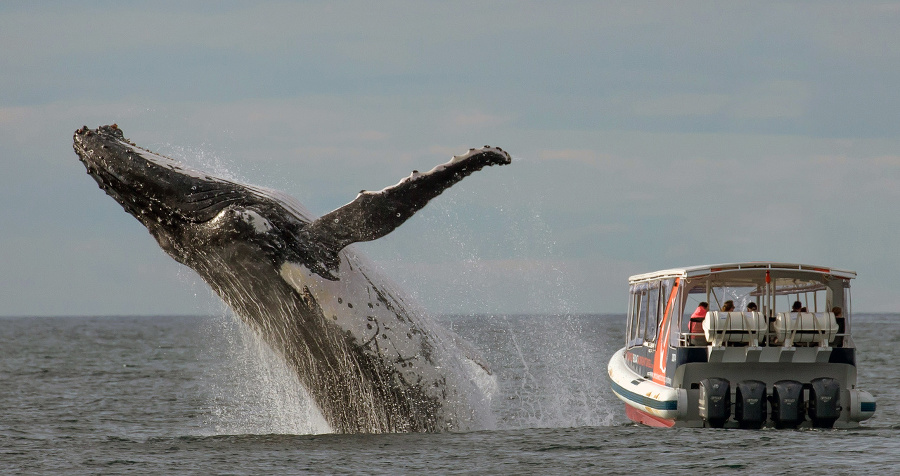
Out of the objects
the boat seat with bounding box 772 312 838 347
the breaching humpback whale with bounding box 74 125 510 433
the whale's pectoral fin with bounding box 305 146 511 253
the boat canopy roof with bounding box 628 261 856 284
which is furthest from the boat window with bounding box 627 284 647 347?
the whale's pectoral fin with bounding box 305 146 511 253

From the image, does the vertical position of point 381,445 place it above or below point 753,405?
below

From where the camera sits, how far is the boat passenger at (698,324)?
53.2 ft

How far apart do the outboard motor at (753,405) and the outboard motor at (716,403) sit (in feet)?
0.75

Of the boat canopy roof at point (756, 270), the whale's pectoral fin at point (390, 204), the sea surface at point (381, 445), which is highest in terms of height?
the whale's pectoral fin at point (390, 204)

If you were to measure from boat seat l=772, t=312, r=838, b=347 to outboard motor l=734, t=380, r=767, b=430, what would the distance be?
2.94 ft

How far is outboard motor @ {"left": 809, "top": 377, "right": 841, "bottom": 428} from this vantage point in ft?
50.5

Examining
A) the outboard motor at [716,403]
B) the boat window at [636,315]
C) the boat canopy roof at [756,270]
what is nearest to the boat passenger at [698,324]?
the boat canopy roof at [756,270]

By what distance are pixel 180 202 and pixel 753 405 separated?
9.32 metres

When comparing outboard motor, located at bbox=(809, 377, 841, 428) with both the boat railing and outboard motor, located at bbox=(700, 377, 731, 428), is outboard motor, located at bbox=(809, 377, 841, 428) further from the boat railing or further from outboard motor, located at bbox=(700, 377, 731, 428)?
outboard motor, located at bbox=(700, 377, 731, 428)

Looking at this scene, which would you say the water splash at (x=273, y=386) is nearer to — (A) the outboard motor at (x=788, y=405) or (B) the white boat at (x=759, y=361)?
(B) the white boat at (x=759, y=361)

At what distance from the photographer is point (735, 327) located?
51.2ft

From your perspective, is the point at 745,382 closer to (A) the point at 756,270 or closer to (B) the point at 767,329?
(B) the point at 767,329

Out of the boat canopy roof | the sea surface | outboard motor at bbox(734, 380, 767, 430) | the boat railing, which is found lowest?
the sea surface

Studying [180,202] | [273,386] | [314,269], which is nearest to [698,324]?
[273,386]
